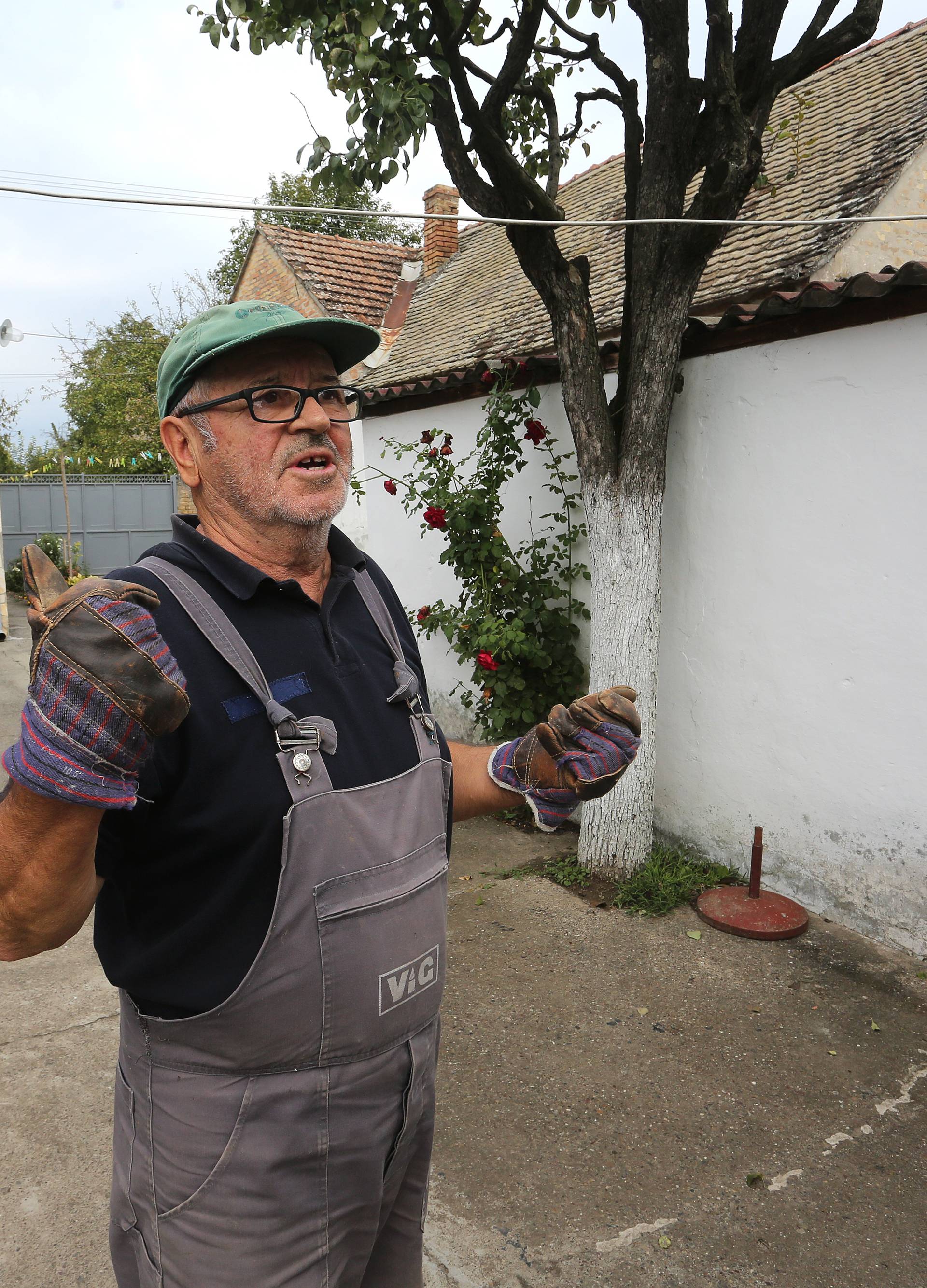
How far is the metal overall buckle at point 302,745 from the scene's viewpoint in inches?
52.9

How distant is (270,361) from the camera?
5.18 ft

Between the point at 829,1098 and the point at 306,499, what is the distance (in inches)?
114

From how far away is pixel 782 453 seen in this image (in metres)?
4.52

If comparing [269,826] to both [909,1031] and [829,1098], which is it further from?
[909,1031]

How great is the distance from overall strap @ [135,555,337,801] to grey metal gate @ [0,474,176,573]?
19.5 metres

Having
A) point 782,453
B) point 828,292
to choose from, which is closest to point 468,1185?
point 782,453

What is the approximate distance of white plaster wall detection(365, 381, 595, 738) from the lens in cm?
625

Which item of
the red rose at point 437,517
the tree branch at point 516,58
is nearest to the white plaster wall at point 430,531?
the red rose at point 437,517

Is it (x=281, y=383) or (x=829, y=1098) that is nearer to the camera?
(x=281, y=383)

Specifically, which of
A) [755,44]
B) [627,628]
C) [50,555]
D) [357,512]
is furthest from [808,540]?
[50,555]

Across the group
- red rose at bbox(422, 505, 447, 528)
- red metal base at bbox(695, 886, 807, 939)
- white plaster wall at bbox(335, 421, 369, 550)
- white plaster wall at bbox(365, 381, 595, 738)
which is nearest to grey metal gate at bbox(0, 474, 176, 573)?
white plaster wall at bbox(335, 421, 369, 550)

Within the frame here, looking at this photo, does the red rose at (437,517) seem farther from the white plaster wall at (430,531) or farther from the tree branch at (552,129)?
the tree branch at (552,129)

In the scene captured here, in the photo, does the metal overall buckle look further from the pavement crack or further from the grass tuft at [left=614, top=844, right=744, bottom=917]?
the grass tuft at [left=614, top=844, right=744, bottom=917]

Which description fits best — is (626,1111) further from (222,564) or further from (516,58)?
(516,58)
